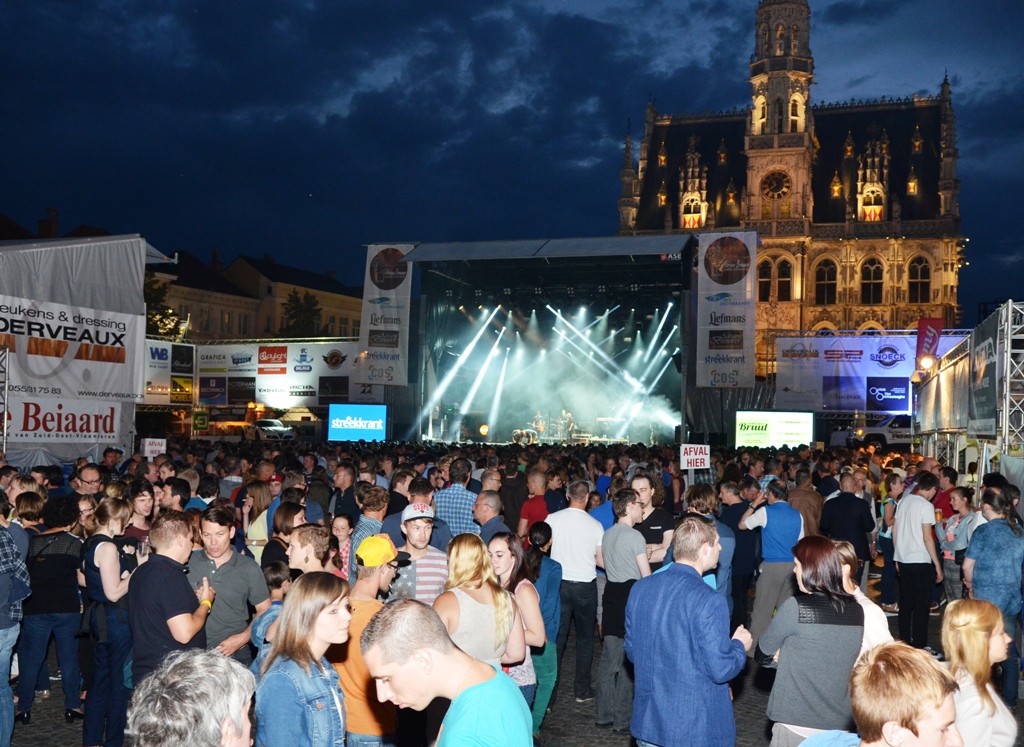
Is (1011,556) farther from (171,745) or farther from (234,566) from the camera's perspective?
(171,745)

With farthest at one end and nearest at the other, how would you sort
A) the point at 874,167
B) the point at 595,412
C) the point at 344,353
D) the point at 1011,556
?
the point at 874,167 < the point at 595,412 < the point at 344,353 < the point at 1011,556

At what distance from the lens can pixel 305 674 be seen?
141 inches

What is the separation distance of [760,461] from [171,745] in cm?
1306

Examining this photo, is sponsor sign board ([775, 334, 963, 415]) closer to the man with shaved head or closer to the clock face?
the clock face

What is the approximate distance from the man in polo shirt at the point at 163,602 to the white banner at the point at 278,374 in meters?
30.0

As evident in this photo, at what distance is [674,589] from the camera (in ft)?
14.6

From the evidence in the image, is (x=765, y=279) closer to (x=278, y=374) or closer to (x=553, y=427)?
(x=553, y=427)

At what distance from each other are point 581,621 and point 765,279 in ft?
163

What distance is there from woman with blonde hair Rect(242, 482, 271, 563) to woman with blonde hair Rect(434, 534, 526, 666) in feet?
12.8

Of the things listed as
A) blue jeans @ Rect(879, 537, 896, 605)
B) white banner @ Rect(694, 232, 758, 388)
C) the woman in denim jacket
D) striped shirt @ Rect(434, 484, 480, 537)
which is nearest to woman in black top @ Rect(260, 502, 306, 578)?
striped shirt @ Rect(434, 484, 480, 537)

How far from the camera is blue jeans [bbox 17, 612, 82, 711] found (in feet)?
23.1

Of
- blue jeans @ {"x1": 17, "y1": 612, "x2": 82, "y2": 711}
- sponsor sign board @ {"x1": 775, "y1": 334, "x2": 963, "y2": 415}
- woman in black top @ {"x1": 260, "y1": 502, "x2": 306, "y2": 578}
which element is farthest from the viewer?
sponsor sign board @ {"x1": 775, "y1": 334, "x2": 963, "y2": 415}

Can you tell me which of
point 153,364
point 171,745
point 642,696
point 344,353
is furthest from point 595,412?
point 171,745

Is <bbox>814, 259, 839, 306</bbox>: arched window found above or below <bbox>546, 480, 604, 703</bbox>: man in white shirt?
above
